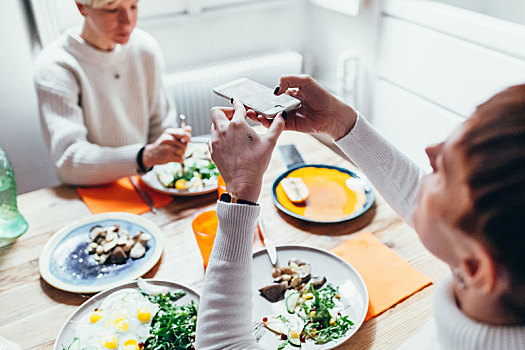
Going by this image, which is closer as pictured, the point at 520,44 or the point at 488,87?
the point at 520,44

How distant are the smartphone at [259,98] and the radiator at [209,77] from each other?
1231mm

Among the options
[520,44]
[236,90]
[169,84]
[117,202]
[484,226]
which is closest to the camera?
[484,226]

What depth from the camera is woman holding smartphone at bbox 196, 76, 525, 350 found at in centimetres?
47

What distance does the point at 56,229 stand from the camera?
1.16 meters

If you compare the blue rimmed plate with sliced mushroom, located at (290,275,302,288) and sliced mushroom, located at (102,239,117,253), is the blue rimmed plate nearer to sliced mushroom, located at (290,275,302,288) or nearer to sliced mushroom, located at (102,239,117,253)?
sliced mushroom, located at (290,275,302,288)

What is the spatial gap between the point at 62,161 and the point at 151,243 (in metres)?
0.48

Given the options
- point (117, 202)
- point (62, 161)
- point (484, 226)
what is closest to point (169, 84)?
point (62, 161)

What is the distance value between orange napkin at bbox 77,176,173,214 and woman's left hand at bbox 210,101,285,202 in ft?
1.63

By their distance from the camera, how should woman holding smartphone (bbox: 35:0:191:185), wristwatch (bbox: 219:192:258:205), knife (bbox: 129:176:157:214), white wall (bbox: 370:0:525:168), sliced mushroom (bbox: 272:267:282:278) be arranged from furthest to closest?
white wall (bbox: 370:0:525:168) → woman holding smartphone (bbox: 35:0:191:185) → knife (bbox: 129:176:157:214) → sliced mushroom (bbox: 272:267:282:278) → wristwatch (bbox: 219:192:258:205)

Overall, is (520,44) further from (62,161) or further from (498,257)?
(62,161)

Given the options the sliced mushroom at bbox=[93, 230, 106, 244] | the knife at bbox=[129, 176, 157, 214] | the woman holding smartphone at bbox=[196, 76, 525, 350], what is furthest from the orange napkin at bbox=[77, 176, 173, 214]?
the woman holding smartphone at bbox=[196, 76, 525, 350]

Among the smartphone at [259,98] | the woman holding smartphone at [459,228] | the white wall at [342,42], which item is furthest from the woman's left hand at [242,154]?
the white wall at [342,42]

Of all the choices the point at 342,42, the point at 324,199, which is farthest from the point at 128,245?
the point at 342,42

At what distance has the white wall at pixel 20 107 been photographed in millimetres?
1769
